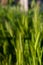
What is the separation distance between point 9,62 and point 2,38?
0.15 m

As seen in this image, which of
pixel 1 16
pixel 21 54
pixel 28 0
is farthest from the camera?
pixel 28 0

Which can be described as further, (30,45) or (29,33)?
(29,33)

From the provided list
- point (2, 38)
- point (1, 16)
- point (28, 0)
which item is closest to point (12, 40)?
point (2, 38)

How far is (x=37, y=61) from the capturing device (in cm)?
Answer: 73

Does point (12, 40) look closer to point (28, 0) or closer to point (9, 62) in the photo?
point (9, 62)

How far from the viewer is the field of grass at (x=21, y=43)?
0.73 m

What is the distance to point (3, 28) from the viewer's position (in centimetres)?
94

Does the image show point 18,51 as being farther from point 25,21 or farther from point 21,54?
point 25,21

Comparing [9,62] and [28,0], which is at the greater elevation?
[9,62]

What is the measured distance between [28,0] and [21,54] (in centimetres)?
184

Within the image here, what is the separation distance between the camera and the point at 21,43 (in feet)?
2.44

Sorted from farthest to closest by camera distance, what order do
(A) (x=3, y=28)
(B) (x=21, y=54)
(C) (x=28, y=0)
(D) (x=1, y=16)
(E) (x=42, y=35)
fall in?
(C) (x=28, y=0) → (D) (x=1, y=16) → (A) (x=3, y=28) → (E) (x=42, y=35) → (B) (x=21, y=54)

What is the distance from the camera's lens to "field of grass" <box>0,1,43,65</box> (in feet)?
2.39

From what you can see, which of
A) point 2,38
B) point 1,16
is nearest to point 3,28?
point 2,38
